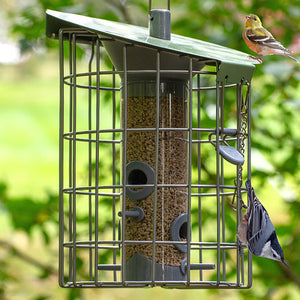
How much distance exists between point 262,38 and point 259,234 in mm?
764

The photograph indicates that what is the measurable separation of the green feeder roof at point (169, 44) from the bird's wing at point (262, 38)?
0.07 m

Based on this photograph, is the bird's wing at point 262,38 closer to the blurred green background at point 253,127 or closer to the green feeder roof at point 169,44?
the green feeder roof at point 169,44

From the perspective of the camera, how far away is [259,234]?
2084 millimetres

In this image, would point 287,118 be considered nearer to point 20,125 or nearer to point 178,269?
point 178,269

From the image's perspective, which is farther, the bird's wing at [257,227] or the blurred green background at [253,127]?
the blurred green background at [253,127]

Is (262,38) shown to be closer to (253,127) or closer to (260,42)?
(260,42)

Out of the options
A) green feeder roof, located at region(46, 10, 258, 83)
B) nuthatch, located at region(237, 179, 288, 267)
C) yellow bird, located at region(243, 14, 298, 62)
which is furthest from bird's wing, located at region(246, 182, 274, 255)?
yellow bird, located at region(243, 14, 298, 62)

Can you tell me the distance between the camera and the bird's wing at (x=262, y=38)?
236cm

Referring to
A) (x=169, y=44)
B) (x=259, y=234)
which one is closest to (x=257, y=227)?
(x=259, y=234)

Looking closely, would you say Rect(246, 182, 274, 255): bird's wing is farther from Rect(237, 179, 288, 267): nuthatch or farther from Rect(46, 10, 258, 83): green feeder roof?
Rect(46, 10, 258, 83): green feeder roof

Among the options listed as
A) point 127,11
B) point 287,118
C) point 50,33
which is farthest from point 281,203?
point 50,33

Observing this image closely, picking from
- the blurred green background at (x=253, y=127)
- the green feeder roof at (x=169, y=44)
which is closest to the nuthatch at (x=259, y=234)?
the green feeder roof at (x=169, y=44)

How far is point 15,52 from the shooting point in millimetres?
4352

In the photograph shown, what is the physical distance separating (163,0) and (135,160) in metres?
2.38
